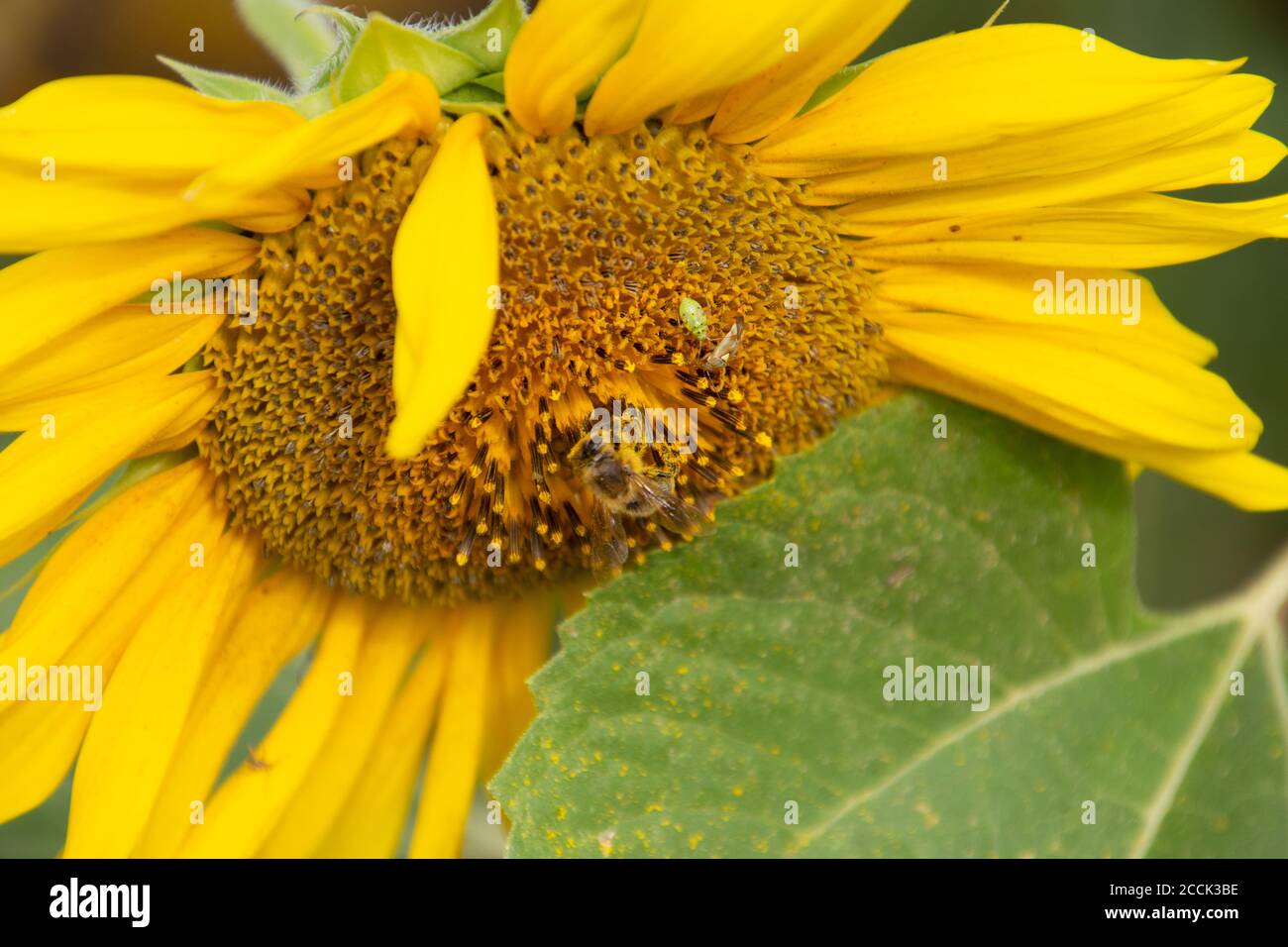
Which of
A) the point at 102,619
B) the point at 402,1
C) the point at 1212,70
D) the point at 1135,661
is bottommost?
the point at 1135,661

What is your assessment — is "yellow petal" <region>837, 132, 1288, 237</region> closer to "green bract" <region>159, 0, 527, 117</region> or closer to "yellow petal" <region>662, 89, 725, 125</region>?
"yellow petal" <region>662, 89, 725, 125</region>

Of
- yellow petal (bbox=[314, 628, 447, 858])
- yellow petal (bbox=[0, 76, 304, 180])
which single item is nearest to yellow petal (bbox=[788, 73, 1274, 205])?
yellow petal (bbox=[0, 76, 304, 180])

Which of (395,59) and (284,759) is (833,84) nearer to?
(395,59)

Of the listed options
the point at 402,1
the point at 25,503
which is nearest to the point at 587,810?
the point at 25,503

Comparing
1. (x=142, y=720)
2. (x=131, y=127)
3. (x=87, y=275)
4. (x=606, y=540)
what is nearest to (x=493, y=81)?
(x=131, y=127)

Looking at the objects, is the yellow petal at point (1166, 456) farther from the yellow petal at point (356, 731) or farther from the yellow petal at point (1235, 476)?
the yellow petal at point (356, 731)

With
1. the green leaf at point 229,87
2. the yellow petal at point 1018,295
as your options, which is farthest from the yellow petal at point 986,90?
the green leaf at point 229,87

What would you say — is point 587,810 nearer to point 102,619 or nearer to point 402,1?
point 102,619
